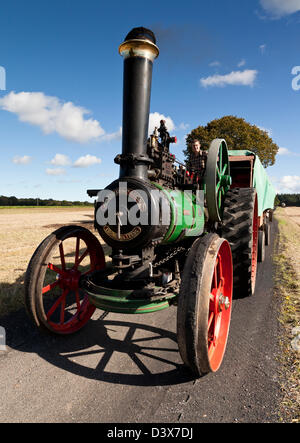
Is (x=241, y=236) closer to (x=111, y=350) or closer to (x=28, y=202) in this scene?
(x=111, y=350)

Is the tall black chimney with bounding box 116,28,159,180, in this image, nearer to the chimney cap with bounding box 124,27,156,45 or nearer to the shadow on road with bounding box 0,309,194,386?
the chimney cap with bounding box 124,27,156,45

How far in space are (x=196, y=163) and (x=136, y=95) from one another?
6.30ft

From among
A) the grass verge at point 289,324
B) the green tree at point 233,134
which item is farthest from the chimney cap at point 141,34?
the green tree at point 233,134

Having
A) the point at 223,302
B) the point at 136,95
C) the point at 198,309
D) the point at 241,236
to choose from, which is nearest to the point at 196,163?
the point at 241,236

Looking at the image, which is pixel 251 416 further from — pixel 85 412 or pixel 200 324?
pixel 85 412

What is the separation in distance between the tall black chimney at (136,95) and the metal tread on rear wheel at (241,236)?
1875mm

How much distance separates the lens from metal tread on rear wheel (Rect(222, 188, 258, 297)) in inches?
157

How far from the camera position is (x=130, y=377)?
2553mm

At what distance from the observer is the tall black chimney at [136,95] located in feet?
9.11

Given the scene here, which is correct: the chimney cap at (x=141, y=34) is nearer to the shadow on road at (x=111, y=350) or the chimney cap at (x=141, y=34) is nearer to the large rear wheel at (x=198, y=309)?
the large rear wheel at (x=198, y=309)

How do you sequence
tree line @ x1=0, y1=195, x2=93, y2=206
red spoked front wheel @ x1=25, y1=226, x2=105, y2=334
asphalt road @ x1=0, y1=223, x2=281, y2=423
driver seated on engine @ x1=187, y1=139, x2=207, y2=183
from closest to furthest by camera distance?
asphalt road @ x1=0, y1=223, x2=281, y2=423 → red spoked front wheel @ x1=25, y1=226, x2=105, y2=334 → driver seated on engine @ x1=187, y1=139, x2=207, y2=183 → tree line @ x1=0, y1=195, x2=93, y2=206

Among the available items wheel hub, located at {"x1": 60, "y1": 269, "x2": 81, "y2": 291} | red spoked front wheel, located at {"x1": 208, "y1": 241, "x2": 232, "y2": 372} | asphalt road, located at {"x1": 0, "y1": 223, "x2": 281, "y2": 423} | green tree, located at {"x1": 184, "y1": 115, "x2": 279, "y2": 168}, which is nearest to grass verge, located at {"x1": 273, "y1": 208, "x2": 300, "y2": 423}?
asphalt road, located at {"x1": 0, "y1": 223, "x2": 281, "y2": 423}

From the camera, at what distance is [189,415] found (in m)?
2.09

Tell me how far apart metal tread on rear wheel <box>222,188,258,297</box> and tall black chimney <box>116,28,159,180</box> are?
1.87m
